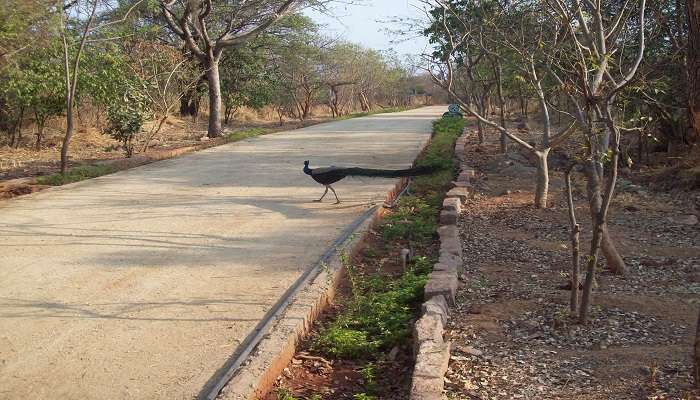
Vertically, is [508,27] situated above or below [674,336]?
above

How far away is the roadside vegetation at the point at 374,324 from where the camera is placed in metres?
3.88

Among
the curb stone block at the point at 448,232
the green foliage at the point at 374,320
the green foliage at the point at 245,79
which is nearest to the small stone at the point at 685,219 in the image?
the curb stone block at the point at 448,232

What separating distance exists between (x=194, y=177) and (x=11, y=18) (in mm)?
4727

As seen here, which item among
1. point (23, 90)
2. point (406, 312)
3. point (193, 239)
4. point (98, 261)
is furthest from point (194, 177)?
point (406, 312)

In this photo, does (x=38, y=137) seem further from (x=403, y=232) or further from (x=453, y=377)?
(x=453, y=377)

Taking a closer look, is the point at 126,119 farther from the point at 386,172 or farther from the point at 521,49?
the point at 521,49

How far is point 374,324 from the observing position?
4652mm

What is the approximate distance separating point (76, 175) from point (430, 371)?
30.9ft

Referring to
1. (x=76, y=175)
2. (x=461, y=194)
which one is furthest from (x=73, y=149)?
(x=461, y=194)

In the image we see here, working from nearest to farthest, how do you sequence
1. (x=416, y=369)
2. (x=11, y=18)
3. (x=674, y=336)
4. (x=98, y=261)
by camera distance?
(x=416, y=369) < (x=674, y=336) < (x=98, y=261) < (x=11, y=18)

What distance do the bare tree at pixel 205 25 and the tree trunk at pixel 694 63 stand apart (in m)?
11.3

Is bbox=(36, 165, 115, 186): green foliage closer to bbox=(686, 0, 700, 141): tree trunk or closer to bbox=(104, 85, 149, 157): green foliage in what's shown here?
bbox=(104, 85, 149, 157): green foliage

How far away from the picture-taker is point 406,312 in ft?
15.6

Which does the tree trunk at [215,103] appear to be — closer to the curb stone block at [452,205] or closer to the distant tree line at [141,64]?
the distant tree line at [141,64]
